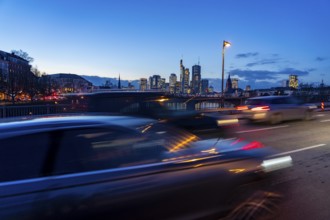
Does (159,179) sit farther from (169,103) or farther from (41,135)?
(169,103)

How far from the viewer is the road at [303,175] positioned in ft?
15.6

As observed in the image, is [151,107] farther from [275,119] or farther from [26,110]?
[26,110]

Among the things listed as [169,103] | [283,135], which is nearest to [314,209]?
[169,103]

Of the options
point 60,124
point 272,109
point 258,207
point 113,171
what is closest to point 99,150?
point 113,171

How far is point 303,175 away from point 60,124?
5.37m

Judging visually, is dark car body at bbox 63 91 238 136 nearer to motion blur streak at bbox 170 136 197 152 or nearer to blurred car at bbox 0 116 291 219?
motion blur streak at bbox 170 136 197 152

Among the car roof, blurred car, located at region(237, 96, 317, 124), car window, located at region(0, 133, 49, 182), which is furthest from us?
blurred car, located at region(237, 96, 317, 124)

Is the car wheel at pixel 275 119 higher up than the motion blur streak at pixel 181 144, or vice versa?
the motion blur streak at pixel 181 144

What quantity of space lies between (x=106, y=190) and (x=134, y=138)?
0.64m

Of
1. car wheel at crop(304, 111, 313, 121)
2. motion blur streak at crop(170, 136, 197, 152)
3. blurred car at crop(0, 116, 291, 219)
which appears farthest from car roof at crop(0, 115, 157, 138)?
car wheel at crop(304, 111, 313, 121)

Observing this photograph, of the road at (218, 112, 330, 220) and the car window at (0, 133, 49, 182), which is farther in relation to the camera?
the road at (218, 112, 330, 220)

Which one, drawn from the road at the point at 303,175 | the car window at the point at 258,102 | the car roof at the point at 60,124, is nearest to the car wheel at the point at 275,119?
the car window at the point at 258,102

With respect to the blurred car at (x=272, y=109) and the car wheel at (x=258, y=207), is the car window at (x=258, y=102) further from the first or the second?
the car wheel at (x=258, y=207)

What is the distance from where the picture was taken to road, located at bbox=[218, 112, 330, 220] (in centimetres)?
477
